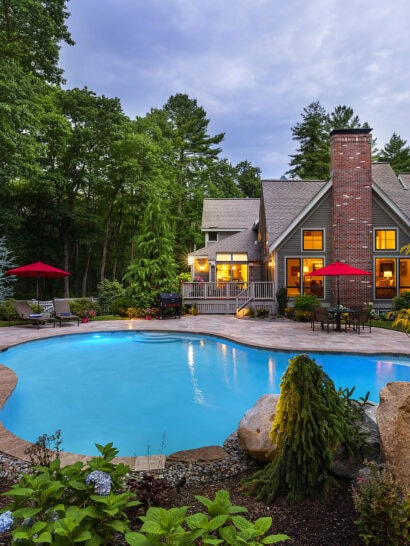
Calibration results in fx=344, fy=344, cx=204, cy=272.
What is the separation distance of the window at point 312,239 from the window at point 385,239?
113 inches

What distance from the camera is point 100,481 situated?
216cm

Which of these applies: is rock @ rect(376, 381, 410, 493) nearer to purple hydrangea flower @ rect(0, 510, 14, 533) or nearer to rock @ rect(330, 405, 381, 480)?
rock @ rect(330, 405, 381, 480)

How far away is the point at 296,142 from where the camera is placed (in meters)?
45.5

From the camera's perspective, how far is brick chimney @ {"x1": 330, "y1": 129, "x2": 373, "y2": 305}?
17.9m

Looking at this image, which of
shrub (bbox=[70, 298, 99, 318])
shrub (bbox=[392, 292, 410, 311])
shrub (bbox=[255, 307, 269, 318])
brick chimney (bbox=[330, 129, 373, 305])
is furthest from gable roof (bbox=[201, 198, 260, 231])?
shrub (bbox=[392, 292, 410, 311])

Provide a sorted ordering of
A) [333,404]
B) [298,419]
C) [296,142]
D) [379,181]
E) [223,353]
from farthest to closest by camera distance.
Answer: [296,142], [379,181], [223,353], [333,404], [298,419]

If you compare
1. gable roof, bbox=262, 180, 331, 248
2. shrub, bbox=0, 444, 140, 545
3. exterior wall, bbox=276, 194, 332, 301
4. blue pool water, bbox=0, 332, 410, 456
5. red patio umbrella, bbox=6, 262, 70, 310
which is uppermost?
gable roof, bbox=262, 180, 331, 248

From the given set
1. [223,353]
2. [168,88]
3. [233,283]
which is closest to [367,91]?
[168,88]

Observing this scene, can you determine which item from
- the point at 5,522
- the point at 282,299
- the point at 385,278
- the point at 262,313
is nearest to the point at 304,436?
the point at 5,522

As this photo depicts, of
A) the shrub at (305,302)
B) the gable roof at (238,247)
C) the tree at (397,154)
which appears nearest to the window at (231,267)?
the gable roof at (238,247)

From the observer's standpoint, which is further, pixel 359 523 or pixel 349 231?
pixel 349 231

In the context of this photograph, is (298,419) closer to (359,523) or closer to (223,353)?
(359,523)

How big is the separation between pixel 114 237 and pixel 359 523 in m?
34.6

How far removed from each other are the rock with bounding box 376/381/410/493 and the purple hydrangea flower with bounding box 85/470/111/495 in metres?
2.14
